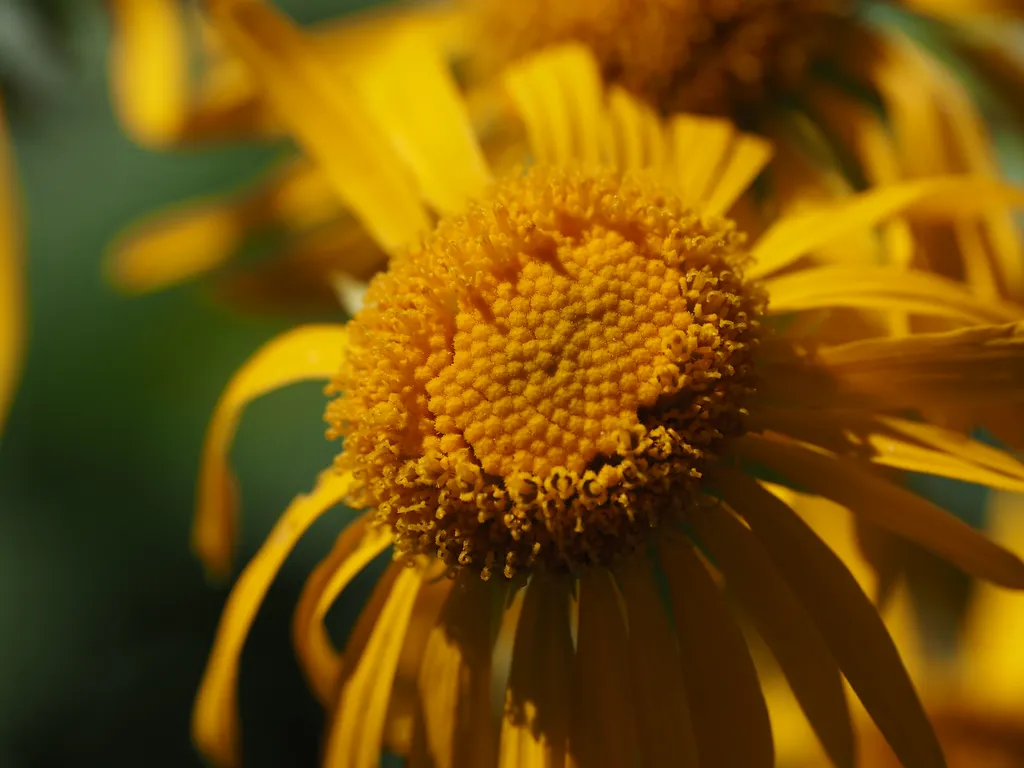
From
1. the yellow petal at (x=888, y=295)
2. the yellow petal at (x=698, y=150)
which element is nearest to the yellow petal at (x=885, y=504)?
the yellow petal at (x=888, y=295)

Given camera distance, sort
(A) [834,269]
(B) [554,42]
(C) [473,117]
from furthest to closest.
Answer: (C) [473,117] → (B) [554,42] → (A) [834,269]

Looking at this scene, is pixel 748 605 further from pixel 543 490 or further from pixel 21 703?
pixel 21 703

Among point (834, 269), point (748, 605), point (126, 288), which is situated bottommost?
point (748, 605)

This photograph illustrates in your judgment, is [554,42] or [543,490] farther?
[554,42]

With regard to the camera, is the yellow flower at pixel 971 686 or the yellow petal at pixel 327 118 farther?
the yellow flower at pixel 971 686

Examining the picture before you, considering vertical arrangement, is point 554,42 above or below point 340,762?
above

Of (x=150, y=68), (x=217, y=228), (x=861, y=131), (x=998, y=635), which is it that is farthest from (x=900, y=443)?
(x=150, y=68)

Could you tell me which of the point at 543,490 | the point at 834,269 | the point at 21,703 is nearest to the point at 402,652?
the point at 543,490

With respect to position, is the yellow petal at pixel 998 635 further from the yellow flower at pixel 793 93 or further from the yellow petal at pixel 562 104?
the yellow petal at pixel 562 104
